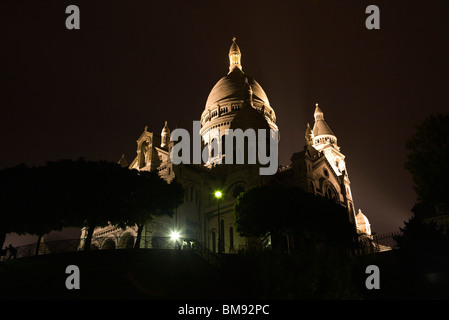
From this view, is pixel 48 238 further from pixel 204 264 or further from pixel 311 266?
pixel 311 266

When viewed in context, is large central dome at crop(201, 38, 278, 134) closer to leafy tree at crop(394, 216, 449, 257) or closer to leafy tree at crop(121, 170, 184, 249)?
leafy tree at crop(121, 170, 184, 249)

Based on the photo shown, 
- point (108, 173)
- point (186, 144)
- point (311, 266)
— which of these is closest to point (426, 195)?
point (311, 266)

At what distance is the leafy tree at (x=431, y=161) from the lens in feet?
82.6

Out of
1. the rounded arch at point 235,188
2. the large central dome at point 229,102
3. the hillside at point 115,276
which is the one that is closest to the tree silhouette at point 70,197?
the hillside at point 115,276

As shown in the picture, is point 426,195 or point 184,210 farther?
point 184,210

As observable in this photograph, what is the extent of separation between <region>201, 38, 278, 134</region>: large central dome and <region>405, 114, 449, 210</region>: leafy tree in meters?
50.1

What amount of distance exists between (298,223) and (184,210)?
688 inches

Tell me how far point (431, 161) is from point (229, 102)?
57796 millimetres

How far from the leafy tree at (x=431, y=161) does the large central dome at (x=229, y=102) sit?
164 feet

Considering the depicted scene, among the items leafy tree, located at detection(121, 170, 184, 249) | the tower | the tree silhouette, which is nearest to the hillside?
the tree silhouette

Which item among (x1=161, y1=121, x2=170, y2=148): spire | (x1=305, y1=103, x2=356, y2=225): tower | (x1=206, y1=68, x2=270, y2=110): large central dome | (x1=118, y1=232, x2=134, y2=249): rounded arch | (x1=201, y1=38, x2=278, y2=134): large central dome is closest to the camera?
(x1=118, y1=232, x2=134, y2=249): rounded arch

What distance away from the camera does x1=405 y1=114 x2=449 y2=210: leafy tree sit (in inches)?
992

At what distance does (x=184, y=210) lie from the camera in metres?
49.9
